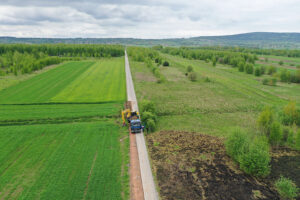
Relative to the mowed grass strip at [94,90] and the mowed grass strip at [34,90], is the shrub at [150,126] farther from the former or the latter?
the mowed grass strip at [34,90]

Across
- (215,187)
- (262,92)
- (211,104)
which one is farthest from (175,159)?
(262,92)

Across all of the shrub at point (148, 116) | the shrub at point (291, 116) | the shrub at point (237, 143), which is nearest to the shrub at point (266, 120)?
the shrub at point (291, 116)

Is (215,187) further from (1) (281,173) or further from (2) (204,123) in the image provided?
(2) (204,123)

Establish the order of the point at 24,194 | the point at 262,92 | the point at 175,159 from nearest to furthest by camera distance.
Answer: the point at 24,194 → the point at 175,159 → the point at 262,92

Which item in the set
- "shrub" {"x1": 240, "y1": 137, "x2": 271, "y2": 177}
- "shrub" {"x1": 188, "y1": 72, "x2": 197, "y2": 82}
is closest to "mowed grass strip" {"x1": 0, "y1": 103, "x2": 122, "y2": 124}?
"shrub" {"x1": 240, "y1": 137, "x2": 271, "y2": 177}

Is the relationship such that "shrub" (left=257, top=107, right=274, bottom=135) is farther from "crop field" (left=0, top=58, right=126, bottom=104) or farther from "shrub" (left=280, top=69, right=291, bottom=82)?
"shrub" (left=280, top=69, right=291, bottom=82)
